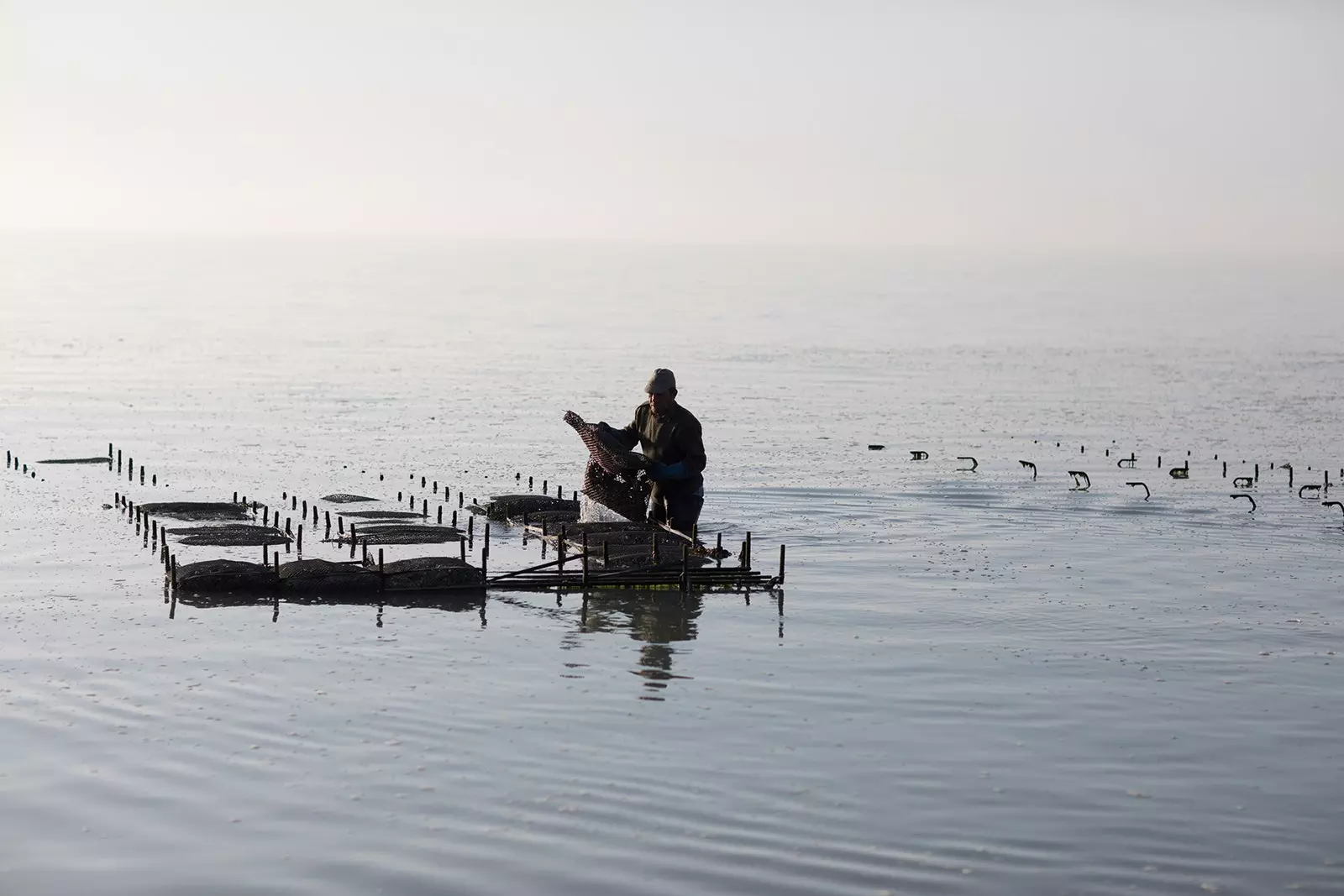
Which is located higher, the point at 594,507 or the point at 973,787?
the point at 594,507

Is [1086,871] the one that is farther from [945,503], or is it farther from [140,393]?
[140,393]

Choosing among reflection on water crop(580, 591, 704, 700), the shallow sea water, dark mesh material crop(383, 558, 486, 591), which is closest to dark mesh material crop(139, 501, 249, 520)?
the shallow sea water

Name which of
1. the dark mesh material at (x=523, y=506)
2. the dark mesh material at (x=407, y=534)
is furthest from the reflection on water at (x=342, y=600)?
the dark mesh material at (x=523, y=506)

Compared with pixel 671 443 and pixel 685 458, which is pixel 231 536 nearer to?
pixel 671 443

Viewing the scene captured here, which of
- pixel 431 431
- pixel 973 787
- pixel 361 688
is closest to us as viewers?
pixel 973 787

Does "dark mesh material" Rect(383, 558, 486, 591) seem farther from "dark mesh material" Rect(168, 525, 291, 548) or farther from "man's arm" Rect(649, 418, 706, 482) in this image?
"dark mesh material" Rect(168, 525, 291, 548)

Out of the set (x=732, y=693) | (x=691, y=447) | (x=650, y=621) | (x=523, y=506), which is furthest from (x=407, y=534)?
(x=732, y=693)

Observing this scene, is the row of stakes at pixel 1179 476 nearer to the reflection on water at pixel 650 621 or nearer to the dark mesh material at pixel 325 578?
the reflection on water at pixel 650 621

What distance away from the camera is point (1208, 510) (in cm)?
3328

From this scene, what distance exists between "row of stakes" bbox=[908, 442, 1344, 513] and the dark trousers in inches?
516

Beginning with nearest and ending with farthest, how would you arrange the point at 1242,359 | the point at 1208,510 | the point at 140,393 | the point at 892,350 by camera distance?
the point at 1208,510, the point at 140,393, the point at 1242,359, the point at 892,350

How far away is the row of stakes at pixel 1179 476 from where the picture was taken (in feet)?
116

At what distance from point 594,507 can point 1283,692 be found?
1093cm

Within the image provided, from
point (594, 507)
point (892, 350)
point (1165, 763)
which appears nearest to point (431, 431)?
point (594, 507)
